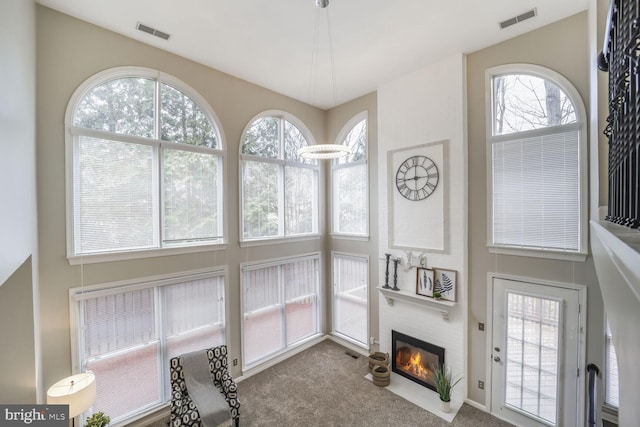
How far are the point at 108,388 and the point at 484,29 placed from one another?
668 cm

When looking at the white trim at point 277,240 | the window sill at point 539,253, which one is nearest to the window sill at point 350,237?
the white trim at point 277,240

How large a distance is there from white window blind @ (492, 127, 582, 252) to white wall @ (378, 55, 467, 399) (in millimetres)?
470

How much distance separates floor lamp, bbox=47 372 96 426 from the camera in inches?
103

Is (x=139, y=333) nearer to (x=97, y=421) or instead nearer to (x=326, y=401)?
(x=97, y=421)

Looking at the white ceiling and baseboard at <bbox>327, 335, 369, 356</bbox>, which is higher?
the white ceiling

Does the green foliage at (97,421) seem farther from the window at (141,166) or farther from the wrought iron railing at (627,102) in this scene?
the wrought iron railing at (627,102)

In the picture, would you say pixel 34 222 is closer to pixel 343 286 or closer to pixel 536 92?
pixel 343 286

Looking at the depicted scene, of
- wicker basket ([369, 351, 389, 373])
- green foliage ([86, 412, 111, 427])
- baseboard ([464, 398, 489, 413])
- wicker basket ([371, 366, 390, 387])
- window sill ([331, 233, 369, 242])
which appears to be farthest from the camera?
window sill ([331, 233, 369, 242])

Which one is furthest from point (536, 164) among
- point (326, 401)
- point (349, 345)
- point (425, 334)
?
point (349, 345)

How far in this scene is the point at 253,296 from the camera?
4.89 m

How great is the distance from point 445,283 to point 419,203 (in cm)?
133

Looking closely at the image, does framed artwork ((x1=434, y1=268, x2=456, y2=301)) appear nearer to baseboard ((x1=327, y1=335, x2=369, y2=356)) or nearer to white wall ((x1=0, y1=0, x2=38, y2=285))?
baseboard ((x1=327, y1=335, x2=369, y2=356))

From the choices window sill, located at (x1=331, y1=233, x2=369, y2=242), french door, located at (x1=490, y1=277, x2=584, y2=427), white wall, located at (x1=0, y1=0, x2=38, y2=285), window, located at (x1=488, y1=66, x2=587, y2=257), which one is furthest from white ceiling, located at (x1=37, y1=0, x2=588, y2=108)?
french door, located at (x1=490, y1=277, x2=584, y2=427)

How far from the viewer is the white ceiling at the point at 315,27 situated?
121 inches
